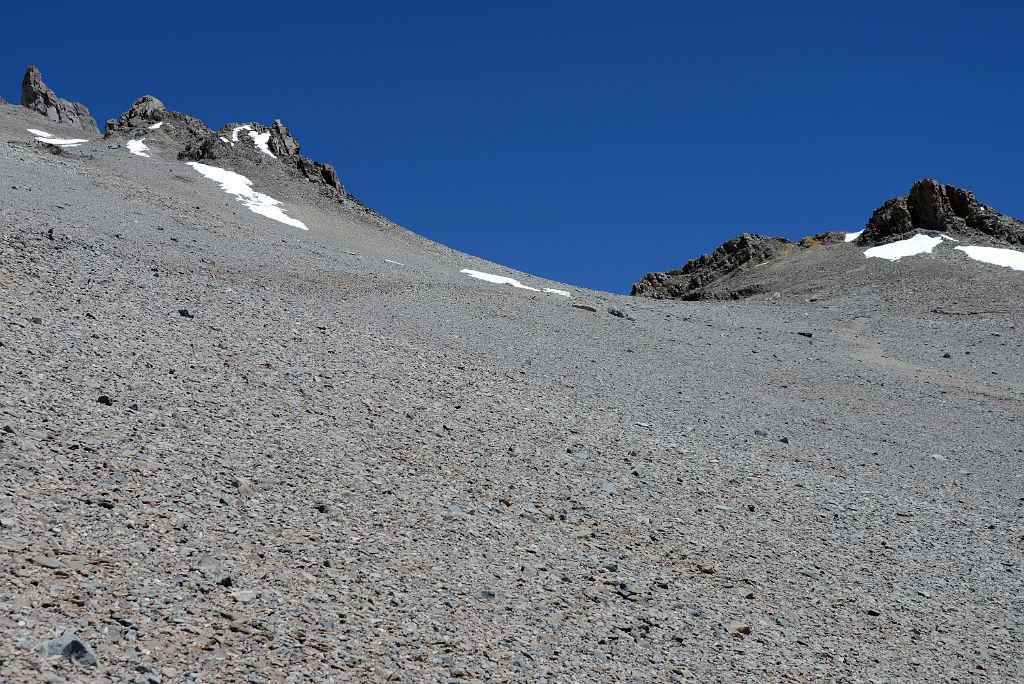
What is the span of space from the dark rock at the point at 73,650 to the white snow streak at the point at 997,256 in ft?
126

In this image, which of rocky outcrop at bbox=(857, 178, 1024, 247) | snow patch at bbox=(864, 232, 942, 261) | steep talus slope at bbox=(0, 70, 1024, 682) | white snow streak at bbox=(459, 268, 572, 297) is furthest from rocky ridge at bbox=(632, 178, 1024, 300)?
steep talus slope at bbox=(0, 70, 1024, 682)

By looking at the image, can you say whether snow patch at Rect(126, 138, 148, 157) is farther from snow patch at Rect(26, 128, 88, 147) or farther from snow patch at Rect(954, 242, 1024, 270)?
snow patch at Rect(954, 242, 1024, 270)

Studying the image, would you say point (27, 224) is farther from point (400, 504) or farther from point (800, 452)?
point (800, 452)

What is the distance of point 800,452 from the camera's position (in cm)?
1581

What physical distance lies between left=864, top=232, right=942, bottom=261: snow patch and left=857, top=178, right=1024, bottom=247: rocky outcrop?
85cm

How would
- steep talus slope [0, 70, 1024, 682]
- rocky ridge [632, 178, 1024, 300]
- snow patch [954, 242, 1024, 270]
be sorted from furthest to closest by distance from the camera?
rocky ridge [632, 178, 1024, 300]
snow patch [954, 242, 1024, 270]
steep talus slope [0, 70, 1024, 682]

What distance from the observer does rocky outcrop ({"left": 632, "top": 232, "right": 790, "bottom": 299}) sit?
47.4 meters

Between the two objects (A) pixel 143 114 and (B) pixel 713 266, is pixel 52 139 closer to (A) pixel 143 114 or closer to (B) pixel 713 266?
(A) pixel 143 114

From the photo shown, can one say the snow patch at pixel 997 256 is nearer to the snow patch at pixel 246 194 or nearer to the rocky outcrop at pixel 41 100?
the snow patch at pixel 246 194

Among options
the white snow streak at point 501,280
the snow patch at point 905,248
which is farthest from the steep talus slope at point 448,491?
the snow patch at point 905,248

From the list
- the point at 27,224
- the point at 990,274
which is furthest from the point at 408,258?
the point at 990,274

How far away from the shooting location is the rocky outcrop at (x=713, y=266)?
155ft

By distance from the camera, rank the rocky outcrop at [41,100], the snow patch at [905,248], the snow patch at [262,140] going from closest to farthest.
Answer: the snow patch at [905,248] → the snow patch at [262,140] → the rocky outcrop at [41,100]

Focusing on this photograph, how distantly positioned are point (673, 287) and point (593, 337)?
2878cm
